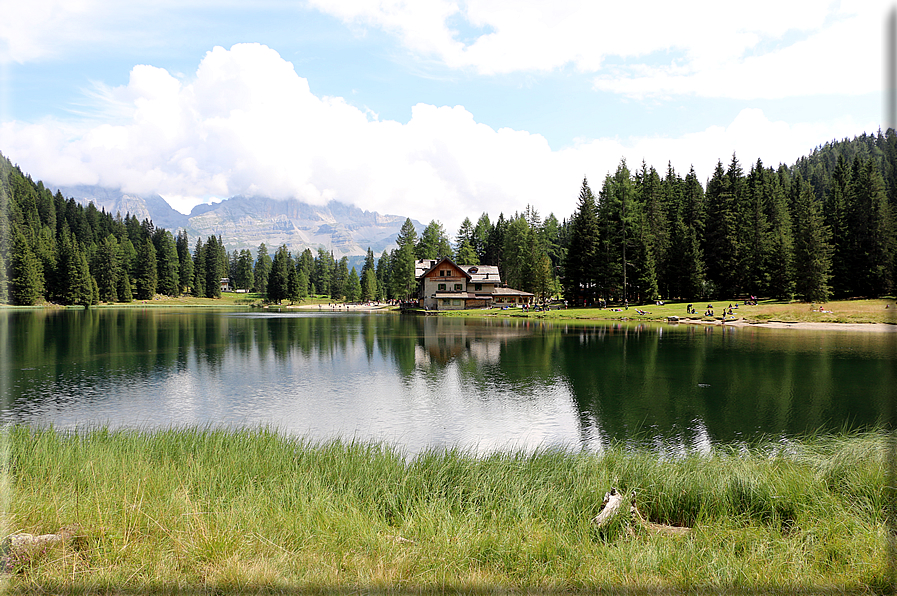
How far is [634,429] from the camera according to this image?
49.1ft

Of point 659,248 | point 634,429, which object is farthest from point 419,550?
point 659,248

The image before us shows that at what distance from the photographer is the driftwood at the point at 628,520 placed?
6824 mm

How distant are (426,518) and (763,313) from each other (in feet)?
193

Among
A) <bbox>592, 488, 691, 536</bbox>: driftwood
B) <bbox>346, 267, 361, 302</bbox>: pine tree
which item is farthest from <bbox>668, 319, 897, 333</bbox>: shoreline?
<bbox>346, 267, 361, 302</bbox>: pine tree

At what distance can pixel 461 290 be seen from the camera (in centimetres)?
9112

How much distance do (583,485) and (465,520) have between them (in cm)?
261

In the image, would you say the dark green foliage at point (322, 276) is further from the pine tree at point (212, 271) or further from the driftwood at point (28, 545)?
the driftwood at point (28, 545)

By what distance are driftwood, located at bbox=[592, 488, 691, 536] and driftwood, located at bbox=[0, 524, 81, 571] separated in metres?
6.35

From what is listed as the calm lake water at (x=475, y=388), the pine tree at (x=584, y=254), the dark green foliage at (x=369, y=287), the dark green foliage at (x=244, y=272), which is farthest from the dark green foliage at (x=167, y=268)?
the pine tree at (x=584, y=254)

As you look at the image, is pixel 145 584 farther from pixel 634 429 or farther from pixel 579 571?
pixel 634 429

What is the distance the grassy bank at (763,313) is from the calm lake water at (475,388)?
35.8 ft

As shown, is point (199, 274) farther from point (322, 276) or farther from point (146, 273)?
point (322, 276)

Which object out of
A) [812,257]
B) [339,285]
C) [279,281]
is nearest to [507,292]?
[812,257]

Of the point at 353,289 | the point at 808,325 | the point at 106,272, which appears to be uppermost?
the point at 106,272
